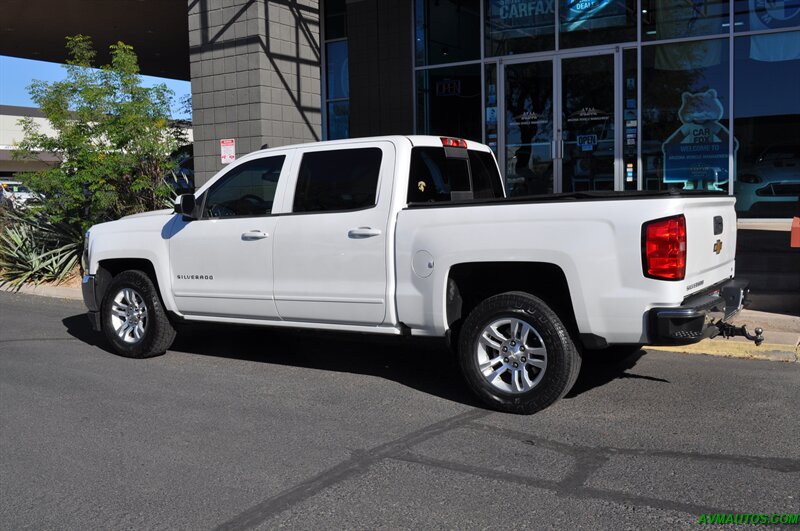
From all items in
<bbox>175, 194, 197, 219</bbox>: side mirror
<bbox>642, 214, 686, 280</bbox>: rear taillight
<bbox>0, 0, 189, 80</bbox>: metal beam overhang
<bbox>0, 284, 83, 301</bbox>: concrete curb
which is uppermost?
<bbox>0, 0, 189, 80</bbox>: metal beam overhang

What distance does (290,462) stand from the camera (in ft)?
15.1

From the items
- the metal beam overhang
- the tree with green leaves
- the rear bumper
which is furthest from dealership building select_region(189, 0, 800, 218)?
the rear bumper

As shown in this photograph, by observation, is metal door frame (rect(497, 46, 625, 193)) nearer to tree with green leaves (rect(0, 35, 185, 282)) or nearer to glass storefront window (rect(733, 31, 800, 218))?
glass storefront window (rect(733, 31, 800, 218))

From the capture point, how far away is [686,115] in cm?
A: 1230

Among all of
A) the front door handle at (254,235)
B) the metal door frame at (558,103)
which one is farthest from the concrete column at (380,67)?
the front door handle at (254,235)

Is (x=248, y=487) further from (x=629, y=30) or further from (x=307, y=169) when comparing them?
(x=629, y=30)

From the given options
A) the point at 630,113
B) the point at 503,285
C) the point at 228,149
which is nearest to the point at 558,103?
the point at 630,113

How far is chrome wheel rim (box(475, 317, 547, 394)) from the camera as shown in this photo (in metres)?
5.38

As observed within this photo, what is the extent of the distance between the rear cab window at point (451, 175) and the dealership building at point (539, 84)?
245 inches

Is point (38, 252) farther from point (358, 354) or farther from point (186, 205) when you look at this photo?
point (358, 354)

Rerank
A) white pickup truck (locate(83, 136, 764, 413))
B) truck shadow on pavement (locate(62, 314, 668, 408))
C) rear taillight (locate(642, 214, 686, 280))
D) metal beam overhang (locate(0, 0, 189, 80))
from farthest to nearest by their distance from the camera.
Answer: metal beam overhang (locate(0, 0, 189, 80))
truck shadow on pavement (locate(62, 314, 668, 408))
white pickup truck (locate(83, 136, 764, 413))
rear taillight (locate(642, 214, 686, 280))

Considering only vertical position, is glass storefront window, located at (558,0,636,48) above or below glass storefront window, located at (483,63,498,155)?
above

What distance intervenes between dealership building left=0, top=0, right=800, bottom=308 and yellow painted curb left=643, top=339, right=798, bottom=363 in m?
5.04

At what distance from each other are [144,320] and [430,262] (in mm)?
3346
